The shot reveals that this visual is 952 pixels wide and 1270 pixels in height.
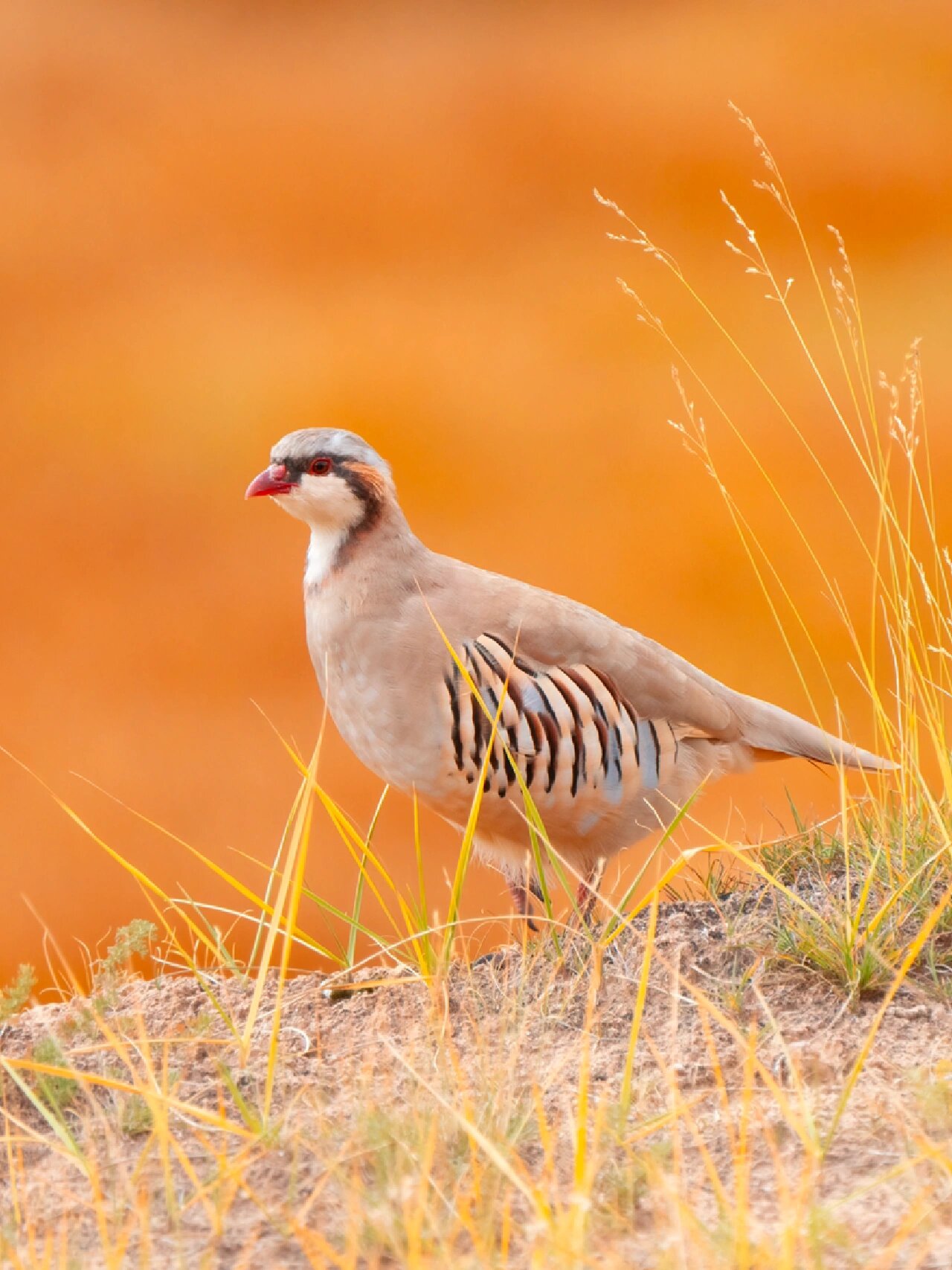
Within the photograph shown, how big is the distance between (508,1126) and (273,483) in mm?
1722

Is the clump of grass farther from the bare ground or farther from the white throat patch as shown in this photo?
the white throat patch

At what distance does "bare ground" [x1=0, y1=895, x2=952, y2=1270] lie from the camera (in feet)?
5.07

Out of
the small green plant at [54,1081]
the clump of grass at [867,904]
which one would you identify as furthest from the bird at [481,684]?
the small green plant at [54,1081]

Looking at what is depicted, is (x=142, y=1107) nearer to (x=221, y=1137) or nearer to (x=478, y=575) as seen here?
(x=221, y=1137)

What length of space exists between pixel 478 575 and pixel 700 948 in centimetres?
115

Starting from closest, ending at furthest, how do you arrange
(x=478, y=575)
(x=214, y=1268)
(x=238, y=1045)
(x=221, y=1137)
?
(x=214, y=1268)
(x=221, y=1137)
(x=238, y=1045)
(x=478, y=575)

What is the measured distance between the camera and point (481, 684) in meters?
3.02

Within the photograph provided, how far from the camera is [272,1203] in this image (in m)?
1.70

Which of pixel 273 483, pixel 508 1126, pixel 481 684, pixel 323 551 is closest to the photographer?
pixel 508 1126

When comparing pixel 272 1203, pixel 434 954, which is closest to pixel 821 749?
pixel 434 954

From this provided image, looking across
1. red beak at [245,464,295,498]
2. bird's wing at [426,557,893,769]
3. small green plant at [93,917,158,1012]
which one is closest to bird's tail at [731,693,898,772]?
bird's wing at [426,557,893,769]

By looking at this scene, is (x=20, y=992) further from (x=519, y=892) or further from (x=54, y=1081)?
(x=519, y=892)

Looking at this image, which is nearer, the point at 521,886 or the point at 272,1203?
the point at 272,1203

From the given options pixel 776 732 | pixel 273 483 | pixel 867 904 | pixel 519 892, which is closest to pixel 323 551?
pixel 273 483
